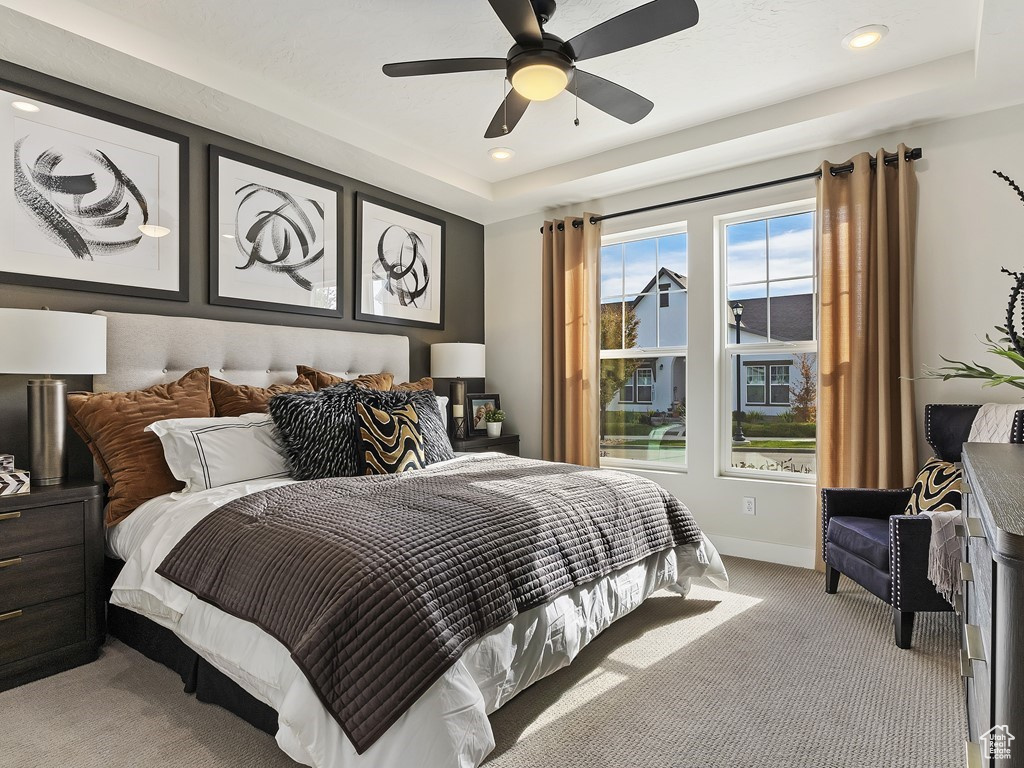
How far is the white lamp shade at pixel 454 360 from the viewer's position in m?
4.44

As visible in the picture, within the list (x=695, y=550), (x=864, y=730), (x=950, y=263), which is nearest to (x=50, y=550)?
(x=695, y=550)

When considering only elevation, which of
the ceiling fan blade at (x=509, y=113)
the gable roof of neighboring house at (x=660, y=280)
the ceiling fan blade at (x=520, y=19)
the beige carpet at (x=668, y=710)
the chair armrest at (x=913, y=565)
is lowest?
the beige carpet at (x=668, y=710)

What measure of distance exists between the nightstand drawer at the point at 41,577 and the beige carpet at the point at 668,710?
317 millimetres

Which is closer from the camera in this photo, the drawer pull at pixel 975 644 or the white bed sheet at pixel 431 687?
the drawer pull at pixel 975 644

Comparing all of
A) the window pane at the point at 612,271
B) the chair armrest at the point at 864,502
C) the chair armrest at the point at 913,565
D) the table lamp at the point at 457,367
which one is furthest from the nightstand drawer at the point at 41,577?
the window pane at the point at 612,271

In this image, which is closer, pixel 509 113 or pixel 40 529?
pixel 40 529

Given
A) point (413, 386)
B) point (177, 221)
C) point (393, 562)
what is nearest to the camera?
point (393, 562)

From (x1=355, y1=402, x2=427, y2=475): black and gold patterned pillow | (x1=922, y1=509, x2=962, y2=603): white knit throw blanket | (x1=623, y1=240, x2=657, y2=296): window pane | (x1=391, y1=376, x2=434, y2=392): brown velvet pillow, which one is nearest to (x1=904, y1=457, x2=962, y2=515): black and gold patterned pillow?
(x1=922, y1=509, x2=962, y2=603): white knit throw blanket

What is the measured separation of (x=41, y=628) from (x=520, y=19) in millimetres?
2908

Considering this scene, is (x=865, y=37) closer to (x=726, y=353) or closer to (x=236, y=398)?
(x=726, y=353)

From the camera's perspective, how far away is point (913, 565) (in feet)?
7.94

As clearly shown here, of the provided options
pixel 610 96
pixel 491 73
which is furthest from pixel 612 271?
pixel 610 96

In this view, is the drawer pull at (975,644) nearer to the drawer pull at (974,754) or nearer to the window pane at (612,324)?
the drawer pull at (974,754)

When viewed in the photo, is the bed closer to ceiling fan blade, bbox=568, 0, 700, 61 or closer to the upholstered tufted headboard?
the upholstered tufted headboard
